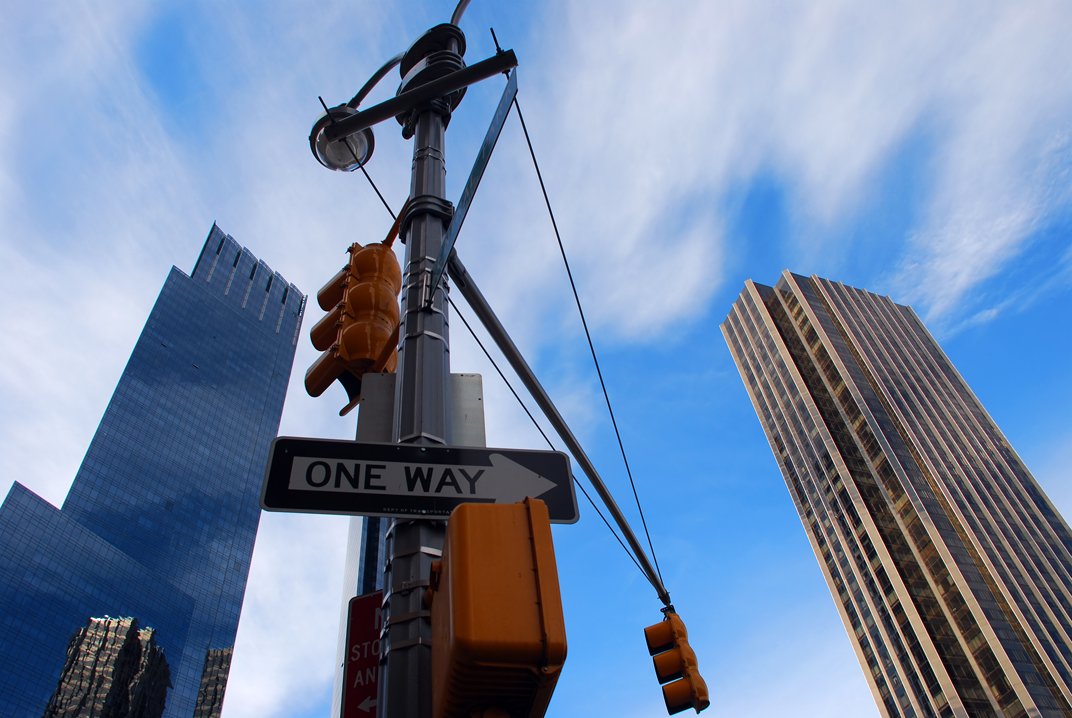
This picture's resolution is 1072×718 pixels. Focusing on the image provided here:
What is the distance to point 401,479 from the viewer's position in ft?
9.93

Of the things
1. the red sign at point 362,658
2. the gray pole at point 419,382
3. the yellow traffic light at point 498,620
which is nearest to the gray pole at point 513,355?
the gray pole at point 419,382

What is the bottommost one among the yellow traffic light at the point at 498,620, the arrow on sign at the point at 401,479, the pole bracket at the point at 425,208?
the yellow traffic light at the point at 498,620

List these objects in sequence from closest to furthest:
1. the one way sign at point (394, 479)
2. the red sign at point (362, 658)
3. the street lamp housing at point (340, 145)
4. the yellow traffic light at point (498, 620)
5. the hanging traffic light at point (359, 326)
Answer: the yellow traffic light at point (498, 620) → the one way sign at point (394, 479) → the red sign at point (362, 658) → the hanging traffic light at point (359, 326) → the street lamp housing at point (340, 145)

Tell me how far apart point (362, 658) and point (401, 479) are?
4.86 ft

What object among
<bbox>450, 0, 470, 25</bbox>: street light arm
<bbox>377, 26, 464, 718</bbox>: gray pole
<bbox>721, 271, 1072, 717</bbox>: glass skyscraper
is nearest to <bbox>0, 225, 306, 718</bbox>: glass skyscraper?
<bbox>721, 271, 1072, 717</bbox>: glass skyscraper

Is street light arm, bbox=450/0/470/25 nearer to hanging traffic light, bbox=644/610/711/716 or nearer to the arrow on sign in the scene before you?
the arrow on sign

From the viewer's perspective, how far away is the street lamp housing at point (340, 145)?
528 centimetres

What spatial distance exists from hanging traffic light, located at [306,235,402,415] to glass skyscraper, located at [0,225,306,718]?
100 m

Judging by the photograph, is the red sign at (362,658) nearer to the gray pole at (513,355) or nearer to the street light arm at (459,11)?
the gray pole at (513,355)

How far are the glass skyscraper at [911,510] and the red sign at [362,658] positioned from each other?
72983 mm

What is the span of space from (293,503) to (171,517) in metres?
128

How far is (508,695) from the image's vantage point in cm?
190

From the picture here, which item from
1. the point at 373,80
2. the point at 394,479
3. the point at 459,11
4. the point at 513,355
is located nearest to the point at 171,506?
the point at 373,80

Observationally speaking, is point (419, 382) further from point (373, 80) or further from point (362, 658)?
point (373, 80)
